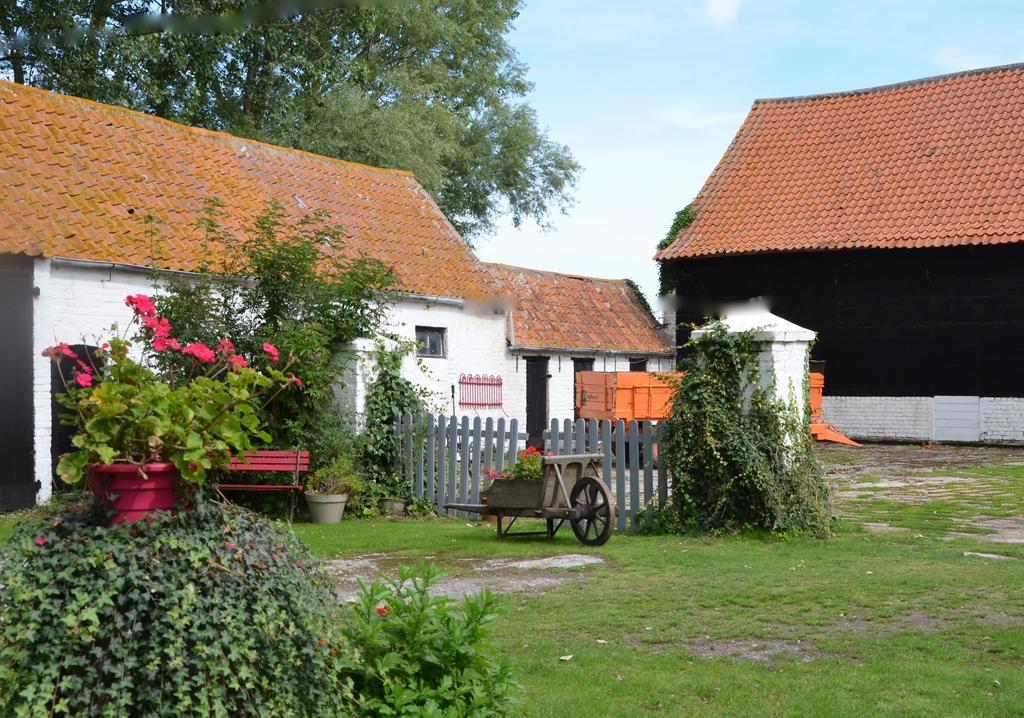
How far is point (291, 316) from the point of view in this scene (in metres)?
14.0

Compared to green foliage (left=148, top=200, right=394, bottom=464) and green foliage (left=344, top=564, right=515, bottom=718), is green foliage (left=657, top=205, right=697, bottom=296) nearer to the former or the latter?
green foliage (left=148, top=200, right=394, bottom=464)

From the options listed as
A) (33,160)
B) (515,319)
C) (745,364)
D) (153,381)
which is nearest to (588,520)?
(745,364)

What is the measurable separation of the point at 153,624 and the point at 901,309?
25418 millimetres

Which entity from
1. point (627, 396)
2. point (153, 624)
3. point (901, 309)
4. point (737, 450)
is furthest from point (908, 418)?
point (153, 624)

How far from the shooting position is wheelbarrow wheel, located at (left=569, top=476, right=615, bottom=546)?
34.8 ft

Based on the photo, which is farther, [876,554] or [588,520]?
[588,520]

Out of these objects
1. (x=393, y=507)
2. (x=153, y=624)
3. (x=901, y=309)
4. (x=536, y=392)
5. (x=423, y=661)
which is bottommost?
(x=393, y=507)

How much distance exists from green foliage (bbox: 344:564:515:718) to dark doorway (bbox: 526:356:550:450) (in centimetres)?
2368

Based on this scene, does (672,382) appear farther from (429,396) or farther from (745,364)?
(429,396)

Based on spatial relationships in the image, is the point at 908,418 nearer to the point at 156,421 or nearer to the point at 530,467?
the point at 530,467

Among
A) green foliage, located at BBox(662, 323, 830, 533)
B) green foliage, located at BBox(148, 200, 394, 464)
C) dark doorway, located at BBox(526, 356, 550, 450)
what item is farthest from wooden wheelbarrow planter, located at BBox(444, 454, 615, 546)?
dark doorway, located at BBox(526, 356, 550, 450)

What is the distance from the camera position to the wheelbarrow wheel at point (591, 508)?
34.8 ft

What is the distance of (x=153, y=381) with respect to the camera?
409 cm

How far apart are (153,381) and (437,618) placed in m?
1.50
